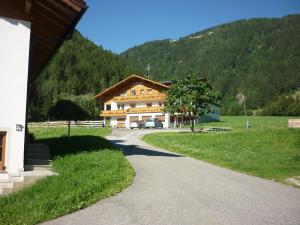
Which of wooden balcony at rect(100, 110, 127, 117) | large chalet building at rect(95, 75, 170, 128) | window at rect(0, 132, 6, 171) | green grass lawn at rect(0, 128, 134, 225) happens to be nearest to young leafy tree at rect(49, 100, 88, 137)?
green grass lawn at rect(0, 128, 134, 225)

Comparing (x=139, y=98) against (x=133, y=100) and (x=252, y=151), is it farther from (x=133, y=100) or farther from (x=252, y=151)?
(x=252, y=151)

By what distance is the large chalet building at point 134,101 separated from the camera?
69000 millimetres

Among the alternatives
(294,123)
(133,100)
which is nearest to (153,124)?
(133,100)

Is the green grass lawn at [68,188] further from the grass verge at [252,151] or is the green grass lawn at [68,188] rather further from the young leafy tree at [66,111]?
the young leafy tree at [66,111]

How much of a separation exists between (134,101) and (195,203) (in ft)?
204

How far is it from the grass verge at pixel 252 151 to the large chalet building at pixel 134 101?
32.9 meters

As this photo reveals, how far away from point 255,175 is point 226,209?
22.7 feet

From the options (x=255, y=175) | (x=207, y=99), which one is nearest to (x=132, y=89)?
(x=207, y=99)


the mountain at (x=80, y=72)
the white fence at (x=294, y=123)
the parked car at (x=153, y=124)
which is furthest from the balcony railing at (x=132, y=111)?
the mountain at (x=80, y=72)

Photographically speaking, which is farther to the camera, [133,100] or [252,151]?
[133,100]

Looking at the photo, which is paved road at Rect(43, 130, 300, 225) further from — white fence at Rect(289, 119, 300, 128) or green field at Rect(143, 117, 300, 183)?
white fence at Rect(289, 119, 300, 128)

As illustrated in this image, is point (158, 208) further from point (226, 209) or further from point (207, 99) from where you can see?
point (207, 99)

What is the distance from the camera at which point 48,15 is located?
14586 mm

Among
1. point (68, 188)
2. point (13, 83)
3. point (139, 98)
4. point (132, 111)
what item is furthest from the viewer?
point (139, 98)
